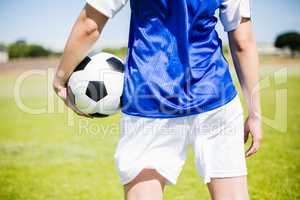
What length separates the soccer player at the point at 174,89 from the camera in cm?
196

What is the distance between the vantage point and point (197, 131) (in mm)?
2115

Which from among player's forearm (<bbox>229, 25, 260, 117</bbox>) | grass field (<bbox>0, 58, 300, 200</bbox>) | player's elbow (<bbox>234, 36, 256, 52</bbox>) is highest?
player's elbow (<bbox>234, 36, 256, 52</bbox>)

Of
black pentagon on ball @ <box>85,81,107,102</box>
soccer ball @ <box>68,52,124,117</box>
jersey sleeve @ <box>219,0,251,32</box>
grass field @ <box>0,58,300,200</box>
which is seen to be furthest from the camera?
grass field @ <box>0,58,300,200</box>

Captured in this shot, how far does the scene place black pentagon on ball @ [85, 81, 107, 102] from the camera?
7.88 ft

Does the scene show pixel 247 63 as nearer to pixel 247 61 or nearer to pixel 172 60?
pixel 247 61

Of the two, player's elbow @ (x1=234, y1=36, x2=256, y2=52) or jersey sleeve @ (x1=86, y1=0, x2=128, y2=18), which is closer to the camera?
jersey sleeve @ (x1=86, y1=0, x2=128, y2=18)

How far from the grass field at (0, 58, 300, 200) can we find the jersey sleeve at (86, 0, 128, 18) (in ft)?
9.16

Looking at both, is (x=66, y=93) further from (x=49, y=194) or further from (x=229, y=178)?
(x=49, y=194)

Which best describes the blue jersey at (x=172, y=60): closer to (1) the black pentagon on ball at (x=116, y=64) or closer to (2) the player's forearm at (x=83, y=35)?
(2) the player's forearm at (x=83, y=35)

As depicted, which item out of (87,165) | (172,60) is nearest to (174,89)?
(172,60)

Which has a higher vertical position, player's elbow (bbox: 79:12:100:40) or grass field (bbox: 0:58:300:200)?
player's elbow (bbox: 79:12:100:40)

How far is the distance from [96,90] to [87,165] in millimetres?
3405

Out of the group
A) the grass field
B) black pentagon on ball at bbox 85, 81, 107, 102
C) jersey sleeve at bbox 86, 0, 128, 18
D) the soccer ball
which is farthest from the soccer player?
the grass field

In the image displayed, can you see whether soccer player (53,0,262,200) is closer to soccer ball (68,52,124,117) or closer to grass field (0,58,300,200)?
soccer ball (68,52,124,117)
